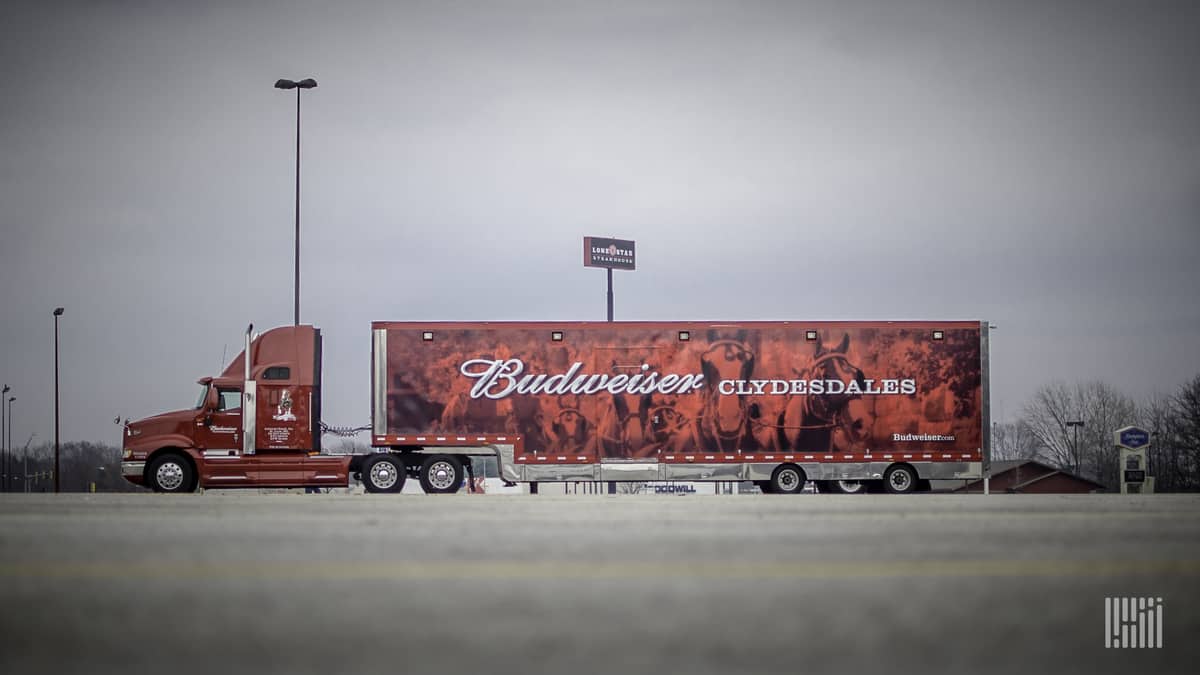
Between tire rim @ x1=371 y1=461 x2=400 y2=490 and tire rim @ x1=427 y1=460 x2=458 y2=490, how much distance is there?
31.9 inches

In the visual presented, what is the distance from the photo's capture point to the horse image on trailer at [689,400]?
29109 millimetres

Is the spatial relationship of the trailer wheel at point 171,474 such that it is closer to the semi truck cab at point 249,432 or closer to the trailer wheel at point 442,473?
the semi truck cab at point 249,432

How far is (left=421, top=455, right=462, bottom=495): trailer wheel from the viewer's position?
2889 cm

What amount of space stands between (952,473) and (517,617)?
26073 millimetres

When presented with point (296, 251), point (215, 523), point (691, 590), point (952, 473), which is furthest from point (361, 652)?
point (296, 251)

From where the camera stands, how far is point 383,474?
28641 mm

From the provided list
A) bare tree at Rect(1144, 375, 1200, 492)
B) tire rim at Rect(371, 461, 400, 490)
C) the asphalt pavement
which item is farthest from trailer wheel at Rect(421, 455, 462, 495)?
bare tree at Rect(1144, 375, 1200, 492)

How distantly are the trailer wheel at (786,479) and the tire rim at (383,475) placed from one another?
28.8 feet

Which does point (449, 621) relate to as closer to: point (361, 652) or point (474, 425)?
point (361, 652)

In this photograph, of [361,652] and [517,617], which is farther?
[517,617]

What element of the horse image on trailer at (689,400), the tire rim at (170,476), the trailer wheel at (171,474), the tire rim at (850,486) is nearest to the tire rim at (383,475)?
the horse image on trailer at (689,400)

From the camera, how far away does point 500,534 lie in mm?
10742

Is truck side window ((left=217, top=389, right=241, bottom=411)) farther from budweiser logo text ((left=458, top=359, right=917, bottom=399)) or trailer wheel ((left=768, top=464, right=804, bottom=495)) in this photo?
trailer wheel ((left=768, top=464, right=804, bottom=495))

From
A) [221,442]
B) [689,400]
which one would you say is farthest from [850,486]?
[221,442]
